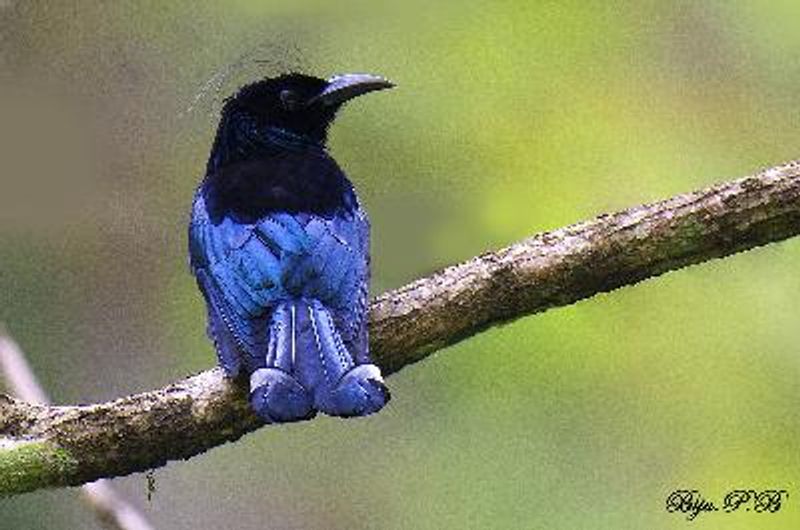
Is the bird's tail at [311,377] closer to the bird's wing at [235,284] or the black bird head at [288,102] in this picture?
the bird's wing at [235,284]

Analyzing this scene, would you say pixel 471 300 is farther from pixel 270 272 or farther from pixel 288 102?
pixel 288 102

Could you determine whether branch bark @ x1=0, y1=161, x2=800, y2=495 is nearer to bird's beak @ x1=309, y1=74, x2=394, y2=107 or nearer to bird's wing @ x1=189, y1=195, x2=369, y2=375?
bird's wing @ x1=189, y1=195, x2=369, y2=375

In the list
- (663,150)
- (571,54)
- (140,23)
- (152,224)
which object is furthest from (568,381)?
(140,23)
